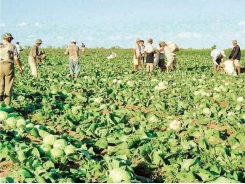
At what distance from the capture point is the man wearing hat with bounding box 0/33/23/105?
27.3 feet

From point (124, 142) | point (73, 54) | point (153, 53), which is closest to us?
point (124, 142)

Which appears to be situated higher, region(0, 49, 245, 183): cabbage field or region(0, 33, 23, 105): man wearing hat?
region(0, 33, 23, 105): man wearing hat

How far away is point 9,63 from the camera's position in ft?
27.8

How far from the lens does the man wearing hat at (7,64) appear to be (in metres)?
8.33

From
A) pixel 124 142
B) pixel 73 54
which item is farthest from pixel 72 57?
pixel 124 142

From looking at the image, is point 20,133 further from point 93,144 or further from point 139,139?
point 139,139

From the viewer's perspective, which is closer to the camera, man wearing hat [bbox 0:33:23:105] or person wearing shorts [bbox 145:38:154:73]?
man wearing hat [bbox 0:33:23:105]

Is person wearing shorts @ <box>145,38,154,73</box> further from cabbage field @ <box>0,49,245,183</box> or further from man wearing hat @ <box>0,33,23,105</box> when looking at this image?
man wearing hat @ <box>0,33,23,105</box>

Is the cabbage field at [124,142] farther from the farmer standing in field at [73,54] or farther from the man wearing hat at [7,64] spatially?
the farmer standing in field at [73,54]

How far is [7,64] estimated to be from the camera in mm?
8445

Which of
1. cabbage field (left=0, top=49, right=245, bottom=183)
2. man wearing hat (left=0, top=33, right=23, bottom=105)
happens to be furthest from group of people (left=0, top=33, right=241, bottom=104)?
cabbage field (left=0, top=49, right=245, bottom=183)

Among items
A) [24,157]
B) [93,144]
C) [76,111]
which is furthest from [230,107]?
[24,157]

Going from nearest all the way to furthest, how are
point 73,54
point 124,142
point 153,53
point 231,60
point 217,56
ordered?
point 124,142 < point 73,54 < point 231,60 < point 153,53 < point 217,56

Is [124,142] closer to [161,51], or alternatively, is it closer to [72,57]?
[72,57]
